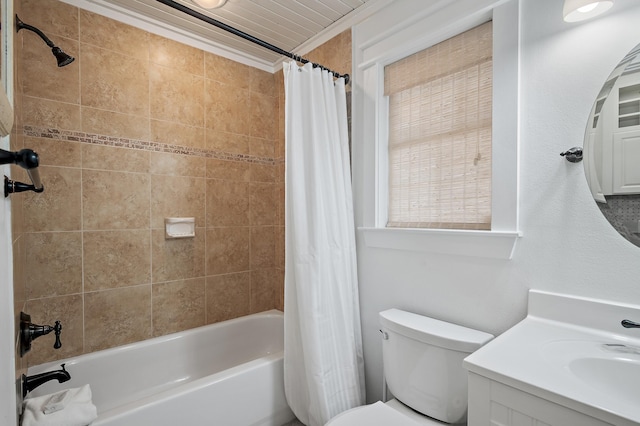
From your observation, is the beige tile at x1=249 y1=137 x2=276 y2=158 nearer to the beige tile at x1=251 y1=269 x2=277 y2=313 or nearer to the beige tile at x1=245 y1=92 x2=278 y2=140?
the beige tile at x1=245 y1=92 x2=278 y2=140

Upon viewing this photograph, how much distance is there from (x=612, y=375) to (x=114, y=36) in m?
2.80

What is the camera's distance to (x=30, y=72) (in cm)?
170

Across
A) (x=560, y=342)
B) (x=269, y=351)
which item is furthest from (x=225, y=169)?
(x=560, y=342)

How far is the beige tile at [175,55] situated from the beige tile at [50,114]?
0.59m

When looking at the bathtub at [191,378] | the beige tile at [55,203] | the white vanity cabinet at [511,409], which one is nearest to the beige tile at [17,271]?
the beige tile at [55,203]

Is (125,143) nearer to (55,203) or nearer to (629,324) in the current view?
(55,203)

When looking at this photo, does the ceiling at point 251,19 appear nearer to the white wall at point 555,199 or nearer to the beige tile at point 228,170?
the beige tile at point 228,170

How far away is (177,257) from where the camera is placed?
7.18ft

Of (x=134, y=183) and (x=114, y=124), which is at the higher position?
(x=114, y=124)

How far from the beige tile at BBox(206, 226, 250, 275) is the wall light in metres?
2.21

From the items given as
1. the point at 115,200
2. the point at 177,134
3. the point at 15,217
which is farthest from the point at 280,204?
the point at 15,217

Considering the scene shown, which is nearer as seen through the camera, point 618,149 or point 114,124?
point 618,149

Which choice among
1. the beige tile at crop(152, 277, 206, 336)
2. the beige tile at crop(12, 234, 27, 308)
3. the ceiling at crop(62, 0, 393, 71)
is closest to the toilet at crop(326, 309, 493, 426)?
the beige tile at crop(12, 234, 27, 308)

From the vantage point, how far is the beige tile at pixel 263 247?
259cm
